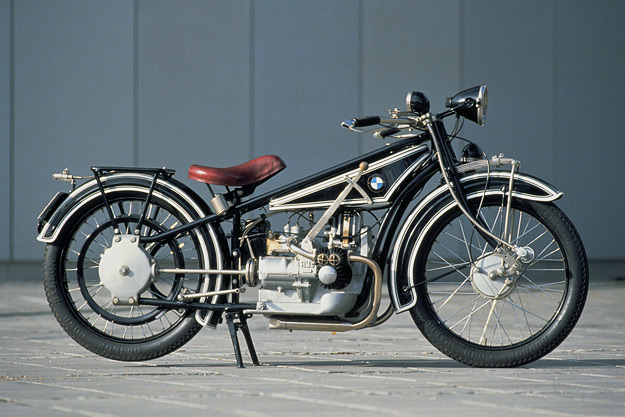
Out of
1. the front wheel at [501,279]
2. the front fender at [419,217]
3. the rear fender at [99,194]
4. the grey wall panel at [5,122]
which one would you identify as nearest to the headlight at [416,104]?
the front fender at [419,217]

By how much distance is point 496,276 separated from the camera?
4.82 m

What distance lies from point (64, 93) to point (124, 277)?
364 inches

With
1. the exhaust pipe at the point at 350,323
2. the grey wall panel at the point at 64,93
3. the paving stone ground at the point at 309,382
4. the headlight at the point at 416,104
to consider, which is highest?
the grey wall panel at the point at 64,93

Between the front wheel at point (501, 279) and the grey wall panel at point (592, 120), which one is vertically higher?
the grey wall panel at point (592, 120)

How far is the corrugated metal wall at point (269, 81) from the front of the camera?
44.5 feet

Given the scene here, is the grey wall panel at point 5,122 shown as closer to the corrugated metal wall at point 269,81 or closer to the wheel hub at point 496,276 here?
the corrugated metal wall at point 269,81

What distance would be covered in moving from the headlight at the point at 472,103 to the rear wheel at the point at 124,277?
4.92 ft

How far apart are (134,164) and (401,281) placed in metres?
9.20

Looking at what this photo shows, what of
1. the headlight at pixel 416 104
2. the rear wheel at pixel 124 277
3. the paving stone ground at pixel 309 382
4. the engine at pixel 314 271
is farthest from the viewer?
the rear wheel at pixel 124 277

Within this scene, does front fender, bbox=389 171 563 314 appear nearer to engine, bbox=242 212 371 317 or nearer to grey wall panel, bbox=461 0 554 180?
engine, bbox=242 212 371 317

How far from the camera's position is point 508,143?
1359 cm

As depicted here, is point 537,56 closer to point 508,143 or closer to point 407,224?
point 508,143

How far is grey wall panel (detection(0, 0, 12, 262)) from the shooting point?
13.7m

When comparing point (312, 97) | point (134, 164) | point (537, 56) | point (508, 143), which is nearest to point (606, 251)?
point (508, 143)
